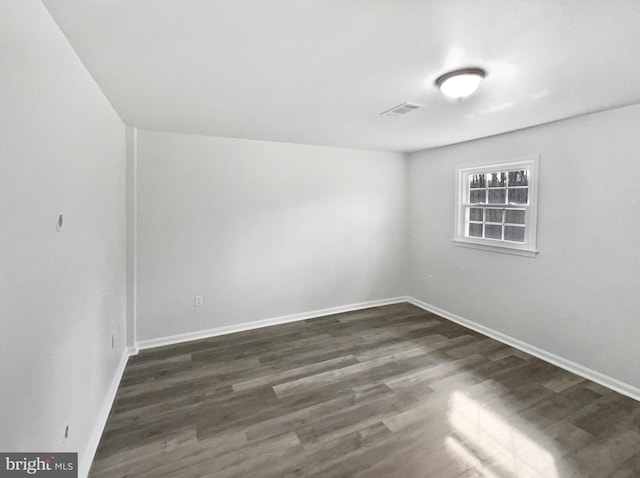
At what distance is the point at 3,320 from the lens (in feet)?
3.05

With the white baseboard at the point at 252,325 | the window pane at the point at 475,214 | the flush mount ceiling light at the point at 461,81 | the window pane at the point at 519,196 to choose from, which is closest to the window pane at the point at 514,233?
the window pane at the point at 519,196

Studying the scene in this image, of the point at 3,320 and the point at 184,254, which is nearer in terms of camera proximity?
the point at 3,320

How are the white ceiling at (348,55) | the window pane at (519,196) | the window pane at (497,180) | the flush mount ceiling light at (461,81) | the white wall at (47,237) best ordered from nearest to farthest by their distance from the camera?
the white wall at (47,237)
the white ceiling at (348,55)
the flush mount ceiling light at (461,81)
the window pane at (519,196)
the window pane at (497,180)

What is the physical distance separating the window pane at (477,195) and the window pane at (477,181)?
0.05m

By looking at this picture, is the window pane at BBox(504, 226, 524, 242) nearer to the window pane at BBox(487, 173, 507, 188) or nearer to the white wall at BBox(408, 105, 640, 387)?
the white wall at BBox(408, 105, 640, 387)

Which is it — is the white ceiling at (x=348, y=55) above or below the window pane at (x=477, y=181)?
above

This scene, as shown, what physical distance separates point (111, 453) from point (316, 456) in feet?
4.18

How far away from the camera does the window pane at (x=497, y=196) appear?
3.48 metres

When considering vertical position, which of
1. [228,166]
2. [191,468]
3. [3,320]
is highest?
[228,166]

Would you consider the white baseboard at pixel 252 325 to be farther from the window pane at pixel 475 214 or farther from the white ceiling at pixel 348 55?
the white ceiling at pixel 348 55

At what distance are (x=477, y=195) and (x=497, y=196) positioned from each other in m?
0.27

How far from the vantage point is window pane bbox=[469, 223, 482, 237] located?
12.4 feet

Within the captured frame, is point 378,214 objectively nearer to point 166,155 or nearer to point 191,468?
point 166,155

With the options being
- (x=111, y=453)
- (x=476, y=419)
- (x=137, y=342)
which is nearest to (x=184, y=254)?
(x=137, y=342)
